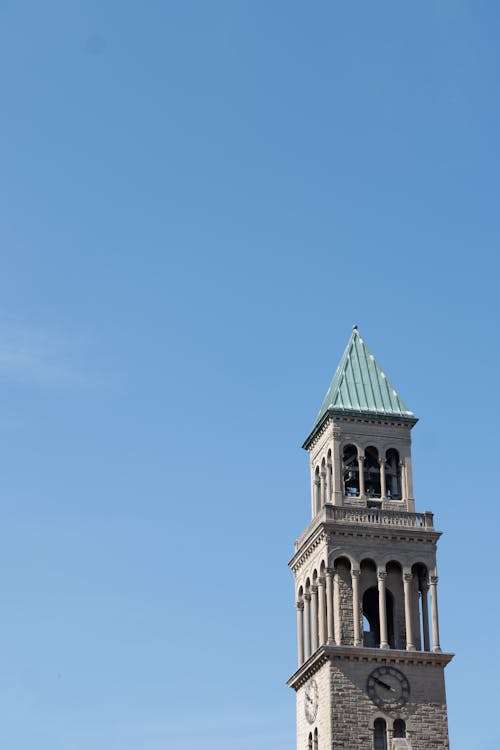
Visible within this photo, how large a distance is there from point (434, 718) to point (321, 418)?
57.5 feet

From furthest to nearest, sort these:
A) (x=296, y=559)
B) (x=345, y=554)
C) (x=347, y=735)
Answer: (x=296, y=559), (x=345, y=554), (x=347, y=735)

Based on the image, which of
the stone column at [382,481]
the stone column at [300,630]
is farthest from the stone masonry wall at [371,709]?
the stone column at [382,481]

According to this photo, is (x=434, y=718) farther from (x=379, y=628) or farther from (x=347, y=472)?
(x=347, y=472)

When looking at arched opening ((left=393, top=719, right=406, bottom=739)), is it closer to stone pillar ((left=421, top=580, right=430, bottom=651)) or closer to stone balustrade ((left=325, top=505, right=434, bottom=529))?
stone pillar ((left=421, top=580, right=430, bottom=651))

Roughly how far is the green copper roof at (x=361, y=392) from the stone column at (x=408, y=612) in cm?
926

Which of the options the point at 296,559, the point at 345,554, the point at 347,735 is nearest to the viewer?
the point at 347,735

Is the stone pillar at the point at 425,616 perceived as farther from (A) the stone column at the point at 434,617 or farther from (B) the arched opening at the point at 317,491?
(B) the arched opening at the point at 317,491

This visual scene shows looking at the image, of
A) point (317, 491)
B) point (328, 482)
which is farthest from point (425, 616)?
point (317, 491)

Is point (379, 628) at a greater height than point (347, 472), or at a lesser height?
lesser

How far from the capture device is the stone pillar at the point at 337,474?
74.7 metres

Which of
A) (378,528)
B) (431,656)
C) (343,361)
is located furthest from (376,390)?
(431,656)

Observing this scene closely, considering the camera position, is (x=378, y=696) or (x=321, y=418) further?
(x=321, y=418)

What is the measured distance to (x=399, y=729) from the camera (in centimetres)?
6931

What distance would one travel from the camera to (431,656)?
70.9 m
